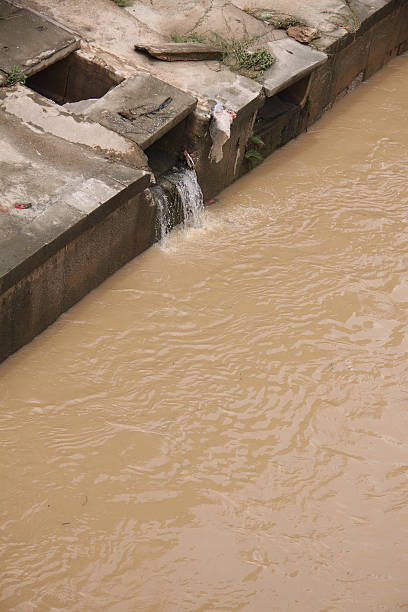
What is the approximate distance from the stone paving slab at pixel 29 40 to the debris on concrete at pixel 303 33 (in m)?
2.33

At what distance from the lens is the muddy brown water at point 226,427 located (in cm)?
427

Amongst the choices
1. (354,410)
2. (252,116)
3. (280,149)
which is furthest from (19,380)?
(280,149)

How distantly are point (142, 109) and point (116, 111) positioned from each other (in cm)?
21

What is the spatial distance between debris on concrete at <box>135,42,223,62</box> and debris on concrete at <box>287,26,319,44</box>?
39.3 inches

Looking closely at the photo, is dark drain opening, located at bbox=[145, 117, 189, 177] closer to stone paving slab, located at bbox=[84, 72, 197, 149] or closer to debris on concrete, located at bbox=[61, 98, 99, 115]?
stone paving slab, located at bbox=[84, 72, 197, 149]

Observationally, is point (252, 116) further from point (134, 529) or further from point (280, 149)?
point (134, 529)

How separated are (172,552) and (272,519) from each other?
0.65 meters

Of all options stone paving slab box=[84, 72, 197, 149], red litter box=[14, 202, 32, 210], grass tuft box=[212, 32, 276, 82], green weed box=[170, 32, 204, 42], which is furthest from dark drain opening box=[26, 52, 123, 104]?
red litter box=[14, 202, 32, 210]

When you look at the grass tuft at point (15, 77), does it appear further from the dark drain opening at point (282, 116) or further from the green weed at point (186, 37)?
the dark drain opening at point (282, 116)

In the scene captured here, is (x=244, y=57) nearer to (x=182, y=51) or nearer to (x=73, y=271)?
(x=182, y=51)

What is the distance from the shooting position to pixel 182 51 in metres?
7.01

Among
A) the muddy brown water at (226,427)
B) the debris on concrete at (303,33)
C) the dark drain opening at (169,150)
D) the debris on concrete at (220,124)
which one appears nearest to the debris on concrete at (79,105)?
the dark drain opening at (169,150)

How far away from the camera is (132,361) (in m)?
5.43

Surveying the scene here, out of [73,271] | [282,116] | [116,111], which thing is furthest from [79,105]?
[282,116]
